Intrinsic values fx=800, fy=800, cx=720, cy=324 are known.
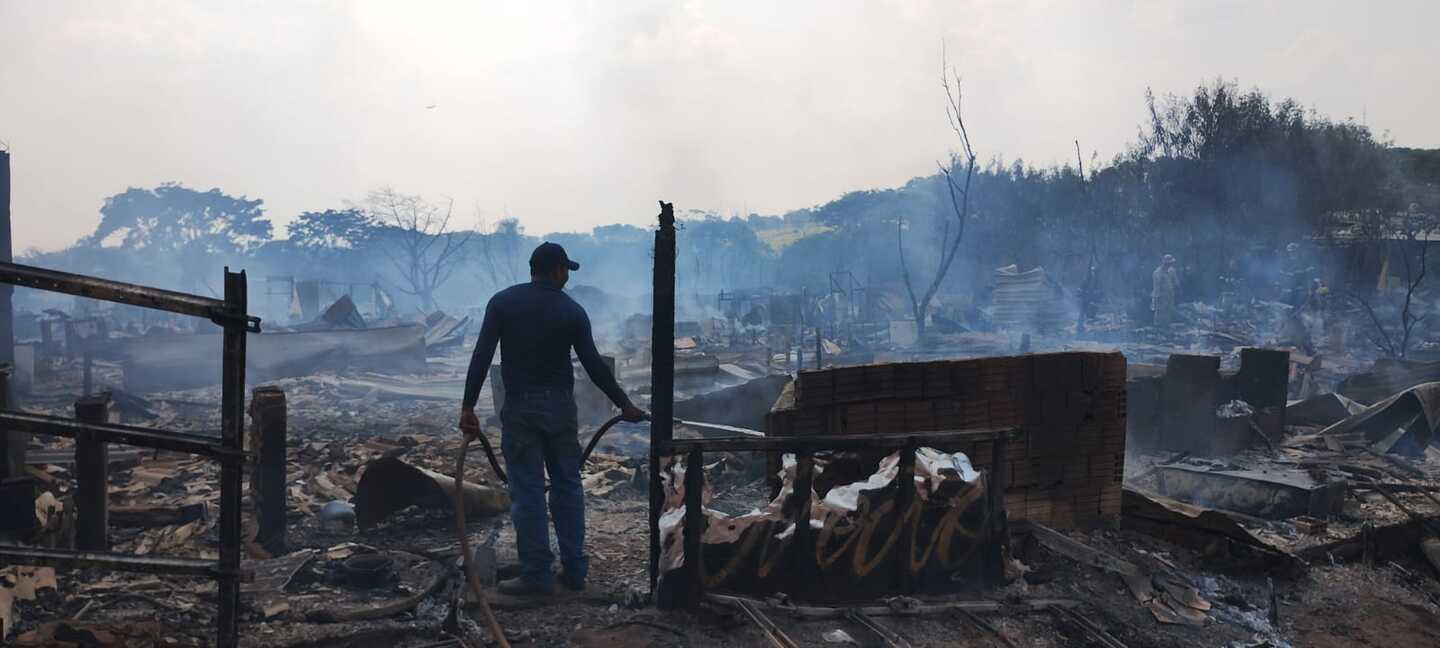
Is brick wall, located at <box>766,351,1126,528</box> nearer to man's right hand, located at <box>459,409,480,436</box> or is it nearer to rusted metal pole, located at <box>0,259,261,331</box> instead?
man's right hand, located at <box>459,409,480,436</box>

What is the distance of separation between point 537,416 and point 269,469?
2544 millimetres

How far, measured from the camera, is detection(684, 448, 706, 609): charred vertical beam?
427cm

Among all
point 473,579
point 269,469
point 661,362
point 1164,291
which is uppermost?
point 1164,291

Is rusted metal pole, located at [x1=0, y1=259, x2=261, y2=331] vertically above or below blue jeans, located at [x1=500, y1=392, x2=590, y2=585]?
above

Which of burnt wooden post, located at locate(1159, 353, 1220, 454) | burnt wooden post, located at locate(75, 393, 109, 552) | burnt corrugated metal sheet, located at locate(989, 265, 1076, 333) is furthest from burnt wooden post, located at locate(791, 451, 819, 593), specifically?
burnt corrugated metal sheet, located at locate(989, 265, 1076, 333)

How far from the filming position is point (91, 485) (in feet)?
17.5

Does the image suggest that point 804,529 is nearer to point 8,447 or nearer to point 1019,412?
point 1019,412

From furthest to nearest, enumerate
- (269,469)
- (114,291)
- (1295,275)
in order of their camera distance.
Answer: (1295,275), (269,469), (114,291)

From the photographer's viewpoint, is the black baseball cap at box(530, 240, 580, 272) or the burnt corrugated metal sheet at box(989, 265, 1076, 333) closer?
the black baseball cap at box(530, 240, 580, 272)

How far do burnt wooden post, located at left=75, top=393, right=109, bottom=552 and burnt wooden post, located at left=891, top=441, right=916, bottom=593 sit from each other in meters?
5.10

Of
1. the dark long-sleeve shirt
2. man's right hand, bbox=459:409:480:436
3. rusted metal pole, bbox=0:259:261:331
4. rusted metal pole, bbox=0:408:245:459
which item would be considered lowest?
man's right hand, bbox=459:409:480:436

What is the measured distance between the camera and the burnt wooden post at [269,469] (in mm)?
5688

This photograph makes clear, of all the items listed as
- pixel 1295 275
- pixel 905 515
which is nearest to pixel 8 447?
pixel 905 515

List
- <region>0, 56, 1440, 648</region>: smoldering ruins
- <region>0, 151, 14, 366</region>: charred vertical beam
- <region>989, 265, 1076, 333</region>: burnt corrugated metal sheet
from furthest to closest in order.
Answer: <region>989, 265, 1076, 333</region>: burnt corrugated metal sheet → <region>0, 151, 14, 366</region>: charred vertical beam → <region>0, 56, 1440, 648</region>: smoldering ruins
